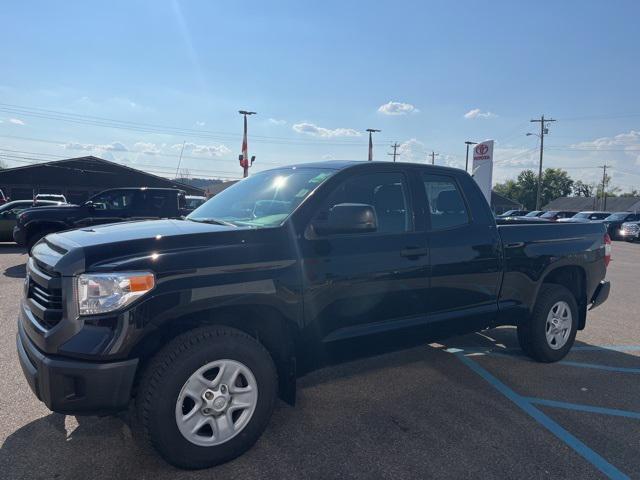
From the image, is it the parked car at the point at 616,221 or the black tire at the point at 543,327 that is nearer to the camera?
the black tire at the point at 543,327

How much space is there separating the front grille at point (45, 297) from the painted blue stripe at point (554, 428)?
10.8 feet

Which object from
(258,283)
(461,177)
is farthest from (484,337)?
(258,283)

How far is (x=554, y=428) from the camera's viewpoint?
3.31 m

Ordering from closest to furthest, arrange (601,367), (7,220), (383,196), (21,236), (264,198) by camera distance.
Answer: (264,198), (383,196), (601,367), (21,236), (7,220)

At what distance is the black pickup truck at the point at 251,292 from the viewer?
2.45 m

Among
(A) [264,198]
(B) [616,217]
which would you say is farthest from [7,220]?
(B) [616,217]

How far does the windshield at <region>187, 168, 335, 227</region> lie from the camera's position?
3303 millimetres

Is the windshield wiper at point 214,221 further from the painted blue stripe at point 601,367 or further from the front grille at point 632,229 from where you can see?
the front grille at point 632,229

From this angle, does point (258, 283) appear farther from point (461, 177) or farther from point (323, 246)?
point (461, 177)

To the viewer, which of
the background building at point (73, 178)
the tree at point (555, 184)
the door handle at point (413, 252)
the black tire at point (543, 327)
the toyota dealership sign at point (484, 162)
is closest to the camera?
the door handle at point (413, 252)

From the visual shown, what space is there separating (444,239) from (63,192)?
37592 millimetres

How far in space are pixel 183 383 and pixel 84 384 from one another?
0.50m

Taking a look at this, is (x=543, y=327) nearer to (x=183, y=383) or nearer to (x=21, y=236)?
(x=183, y=383)

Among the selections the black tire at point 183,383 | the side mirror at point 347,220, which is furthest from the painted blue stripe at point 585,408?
the black tire at point 183,383
